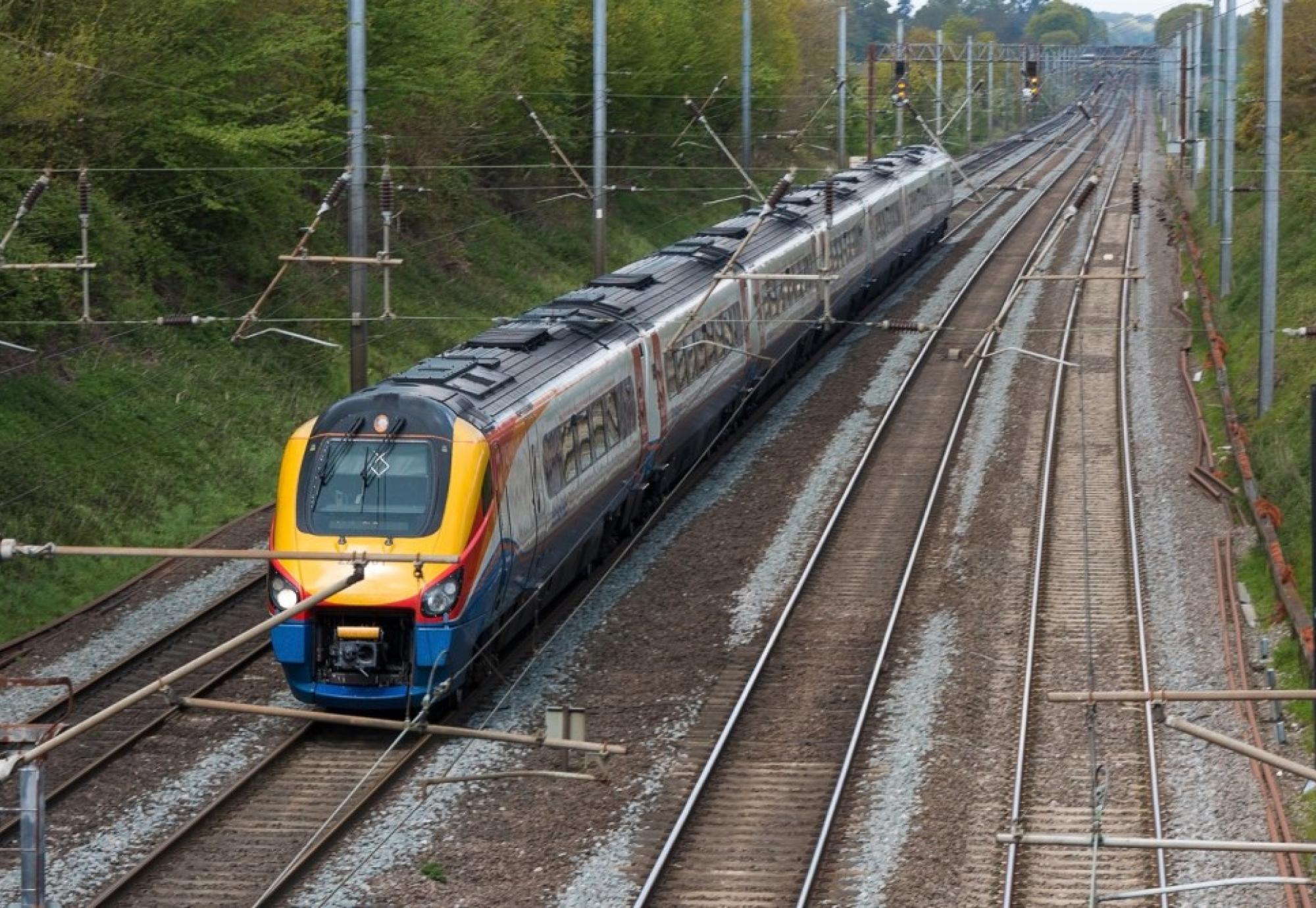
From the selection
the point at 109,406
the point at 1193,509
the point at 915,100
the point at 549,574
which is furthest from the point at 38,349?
the point at 915,100

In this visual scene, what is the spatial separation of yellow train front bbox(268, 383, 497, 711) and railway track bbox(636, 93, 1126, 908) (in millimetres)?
2593

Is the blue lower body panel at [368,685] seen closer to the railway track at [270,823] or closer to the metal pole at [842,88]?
the railway track at [270,823]

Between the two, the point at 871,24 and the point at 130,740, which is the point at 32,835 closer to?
the point at 130,740

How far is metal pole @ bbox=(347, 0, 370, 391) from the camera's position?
77.4 feet

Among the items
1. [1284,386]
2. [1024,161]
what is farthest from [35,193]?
[1024,161]

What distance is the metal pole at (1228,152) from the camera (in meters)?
35.4

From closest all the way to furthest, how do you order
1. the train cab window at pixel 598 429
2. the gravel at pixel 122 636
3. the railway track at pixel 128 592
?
the gravel at pixel 122 636 < the railway track at pixel 128 592 < the train cab window at pixel 598 429

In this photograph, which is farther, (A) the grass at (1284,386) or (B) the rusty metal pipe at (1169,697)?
(A) the grass at (1284,386)

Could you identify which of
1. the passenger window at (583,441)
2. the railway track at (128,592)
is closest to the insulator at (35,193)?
the railway track at (128,592)

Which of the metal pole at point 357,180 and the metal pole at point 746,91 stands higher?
the metal pole at point 746,91

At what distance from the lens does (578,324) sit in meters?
22.7

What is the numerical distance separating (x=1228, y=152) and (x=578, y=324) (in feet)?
59.8

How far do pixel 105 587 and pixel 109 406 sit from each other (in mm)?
5353

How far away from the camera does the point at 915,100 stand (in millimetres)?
86500
